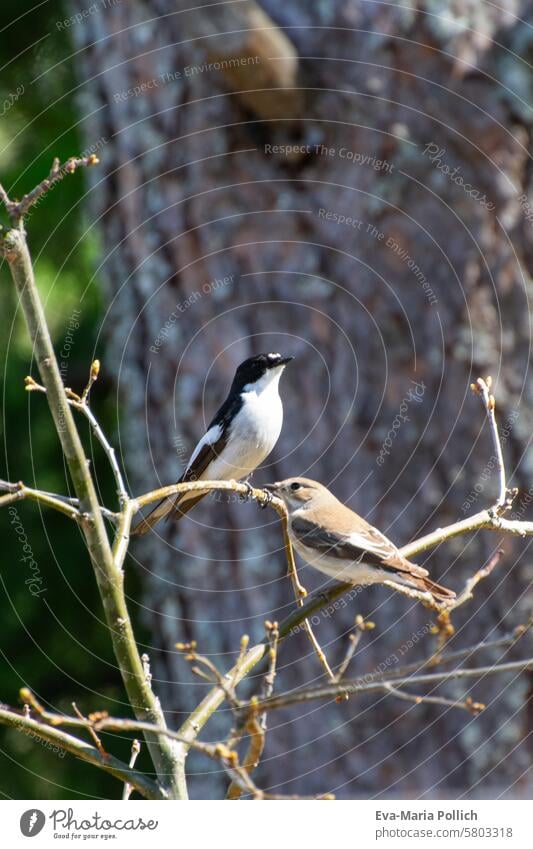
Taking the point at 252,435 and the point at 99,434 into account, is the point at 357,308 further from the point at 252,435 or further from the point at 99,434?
the point at 99,434

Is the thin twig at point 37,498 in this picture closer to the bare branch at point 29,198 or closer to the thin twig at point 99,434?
the thin twig at point 99,434

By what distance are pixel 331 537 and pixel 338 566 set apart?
8 cm

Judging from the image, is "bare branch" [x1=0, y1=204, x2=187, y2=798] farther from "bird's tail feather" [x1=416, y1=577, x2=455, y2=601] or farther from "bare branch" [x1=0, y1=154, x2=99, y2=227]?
"bird's tail feather" [x1=416, y1=577, x2=455, y2=601]

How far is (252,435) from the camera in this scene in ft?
8.41

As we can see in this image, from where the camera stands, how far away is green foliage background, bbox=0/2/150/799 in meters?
3.94

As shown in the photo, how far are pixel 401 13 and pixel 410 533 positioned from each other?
1670mm

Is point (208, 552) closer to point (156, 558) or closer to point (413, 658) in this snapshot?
point (156, 558)

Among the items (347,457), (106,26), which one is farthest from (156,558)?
(106,26)

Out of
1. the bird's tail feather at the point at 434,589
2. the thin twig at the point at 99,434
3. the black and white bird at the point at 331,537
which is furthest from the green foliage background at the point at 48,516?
the thin twig at the point at 99,434

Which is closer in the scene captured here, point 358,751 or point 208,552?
point 358,751

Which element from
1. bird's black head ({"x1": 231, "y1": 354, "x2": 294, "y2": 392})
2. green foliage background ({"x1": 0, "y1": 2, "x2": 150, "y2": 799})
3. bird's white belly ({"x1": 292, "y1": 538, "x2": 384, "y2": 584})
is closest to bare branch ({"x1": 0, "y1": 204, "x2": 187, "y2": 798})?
bird's white belly ({"x1": 292, "y1": 538, "x2": 384, "y2": 584})

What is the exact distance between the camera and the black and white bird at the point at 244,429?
8.43ft

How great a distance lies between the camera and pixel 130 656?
128cm

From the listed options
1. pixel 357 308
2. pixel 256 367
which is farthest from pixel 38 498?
pixel 357 308
